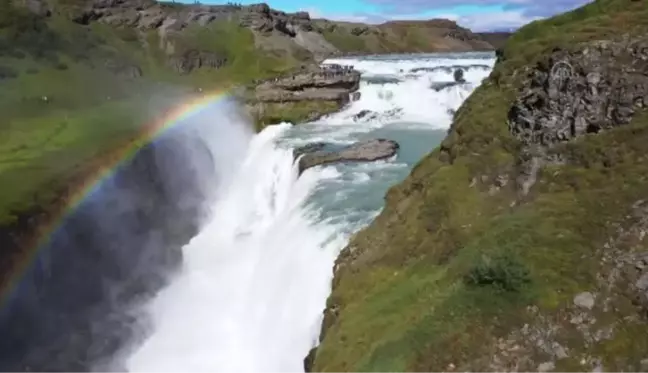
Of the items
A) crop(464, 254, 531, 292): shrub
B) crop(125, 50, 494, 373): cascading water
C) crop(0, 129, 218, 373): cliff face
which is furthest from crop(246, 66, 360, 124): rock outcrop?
crop(464, 254, 531, 292): shrub

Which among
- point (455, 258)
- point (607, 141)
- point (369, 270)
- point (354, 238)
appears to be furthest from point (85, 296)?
point (607, 141)

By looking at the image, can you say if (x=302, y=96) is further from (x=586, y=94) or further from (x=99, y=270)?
(x=586, y=94)

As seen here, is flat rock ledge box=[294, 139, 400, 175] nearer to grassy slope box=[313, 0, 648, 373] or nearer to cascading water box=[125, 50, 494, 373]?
cascading water box=[125, 50, 494, 373]

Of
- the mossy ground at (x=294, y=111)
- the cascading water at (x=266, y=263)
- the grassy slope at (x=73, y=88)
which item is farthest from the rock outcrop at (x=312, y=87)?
the cascading water at (x=266, y=263)

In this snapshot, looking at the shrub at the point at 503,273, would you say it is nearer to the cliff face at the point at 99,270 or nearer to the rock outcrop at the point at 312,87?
the cliff face at the point at 99,270

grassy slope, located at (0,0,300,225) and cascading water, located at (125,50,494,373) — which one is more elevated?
grassy slope, located at (0,0,300,225)

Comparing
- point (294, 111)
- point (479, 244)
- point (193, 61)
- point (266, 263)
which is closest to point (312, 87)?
point (294, 111)
